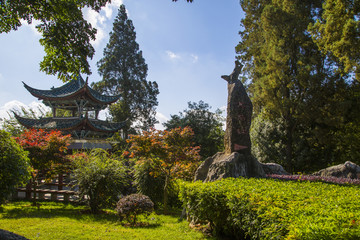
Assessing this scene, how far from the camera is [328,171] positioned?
1109cm

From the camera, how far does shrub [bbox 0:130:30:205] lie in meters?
5.41

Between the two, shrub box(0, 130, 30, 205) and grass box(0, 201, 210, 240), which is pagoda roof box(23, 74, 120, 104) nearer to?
grass box(0, 201, 210, 240)

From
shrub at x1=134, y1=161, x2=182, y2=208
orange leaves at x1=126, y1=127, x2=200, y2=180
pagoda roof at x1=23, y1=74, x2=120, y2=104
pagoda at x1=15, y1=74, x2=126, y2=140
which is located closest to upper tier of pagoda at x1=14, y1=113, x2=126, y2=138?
pagoda at x1=15, y1=74, x2=126, y2=140

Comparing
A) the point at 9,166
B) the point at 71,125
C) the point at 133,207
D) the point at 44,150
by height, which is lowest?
the point at 133,207

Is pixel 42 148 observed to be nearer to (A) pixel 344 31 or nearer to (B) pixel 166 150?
A: (B) pixel 166 150

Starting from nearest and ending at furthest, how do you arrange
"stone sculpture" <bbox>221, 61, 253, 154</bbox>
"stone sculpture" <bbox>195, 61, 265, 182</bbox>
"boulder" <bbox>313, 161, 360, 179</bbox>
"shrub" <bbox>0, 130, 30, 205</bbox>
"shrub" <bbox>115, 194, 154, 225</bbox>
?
1. "shrub" <bbox>0, 130, 30, 205</bbox>
2. "shrub" <bbox>115, 194, 154, 225</bbox>
3. "stone sculpture" <bbox>195, 61, 265, 182</bbox>
4. "stone sculpture" <bbox>221, 61, 253, 154</bbox>
5. "boulder" <bbox>313, 161, 360, 179</bbox>

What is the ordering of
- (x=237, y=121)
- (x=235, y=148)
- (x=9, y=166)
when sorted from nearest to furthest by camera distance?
(x=9, y=166)
(x=235, y=148)
(x=237, y=121)

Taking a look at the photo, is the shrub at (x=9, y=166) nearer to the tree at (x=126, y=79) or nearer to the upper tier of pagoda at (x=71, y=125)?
the upper tier of pagoda at (x=71, y=125)

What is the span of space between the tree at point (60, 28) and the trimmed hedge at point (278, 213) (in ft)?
13.6

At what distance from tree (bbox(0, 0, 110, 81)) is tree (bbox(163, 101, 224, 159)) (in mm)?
13006

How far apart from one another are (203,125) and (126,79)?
990 cm

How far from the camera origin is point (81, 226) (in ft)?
19.8

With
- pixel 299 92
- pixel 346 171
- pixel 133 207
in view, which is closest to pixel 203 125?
pixel 299 92

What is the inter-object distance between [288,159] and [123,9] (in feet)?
73.9
